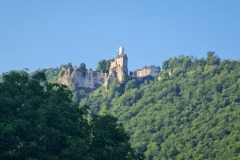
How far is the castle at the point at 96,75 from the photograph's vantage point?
142375 millimetres

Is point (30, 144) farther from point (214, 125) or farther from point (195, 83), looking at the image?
point (195, 83)

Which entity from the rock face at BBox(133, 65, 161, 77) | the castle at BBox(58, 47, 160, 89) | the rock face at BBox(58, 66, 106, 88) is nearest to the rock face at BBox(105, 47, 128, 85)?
the castle at BBox(58, 47, 160, 89)

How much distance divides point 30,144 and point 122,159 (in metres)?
7.12

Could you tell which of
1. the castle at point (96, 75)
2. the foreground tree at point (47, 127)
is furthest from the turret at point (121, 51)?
the foreground tree at point (47, 127)

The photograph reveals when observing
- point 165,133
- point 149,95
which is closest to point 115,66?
point 149,95

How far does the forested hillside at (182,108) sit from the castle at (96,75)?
257cm

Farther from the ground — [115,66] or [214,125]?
[115,66]

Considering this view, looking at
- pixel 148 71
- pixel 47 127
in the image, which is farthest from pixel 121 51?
pixel 47 127

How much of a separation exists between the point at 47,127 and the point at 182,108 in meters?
84.8

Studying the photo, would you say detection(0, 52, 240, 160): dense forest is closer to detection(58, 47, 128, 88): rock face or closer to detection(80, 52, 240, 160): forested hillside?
detection(80, 52, 240, 160): forested hillside

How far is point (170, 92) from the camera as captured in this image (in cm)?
12800

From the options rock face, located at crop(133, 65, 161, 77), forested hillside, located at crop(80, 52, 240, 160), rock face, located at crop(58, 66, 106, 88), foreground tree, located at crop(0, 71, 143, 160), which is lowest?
foreground tree, located at crop(0, 71, 143, 160)

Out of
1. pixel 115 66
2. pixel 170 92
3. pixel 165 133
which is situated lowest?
pixel 165 133

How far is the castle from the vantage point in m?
142
